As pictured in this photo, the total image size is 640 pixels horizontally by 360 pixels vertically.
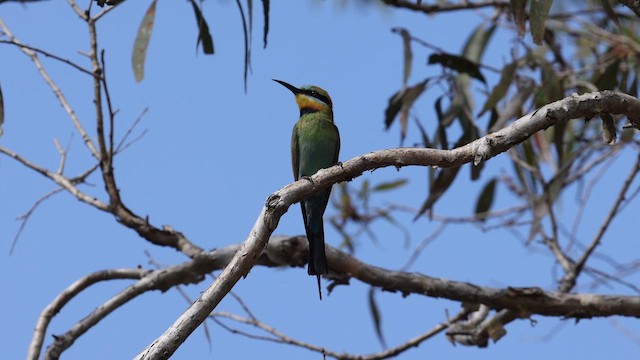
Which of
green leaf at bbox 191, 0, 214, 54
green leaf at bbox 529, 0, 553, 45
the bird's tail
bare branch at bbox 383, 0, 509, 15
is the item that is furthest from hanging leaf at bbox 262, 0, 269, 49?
bare branch at bbox 383, 0, 509, 15

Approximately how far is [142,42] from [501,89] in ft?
4.73

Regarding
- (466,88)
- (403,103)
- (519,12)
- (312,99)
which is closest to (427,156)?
(519,12)

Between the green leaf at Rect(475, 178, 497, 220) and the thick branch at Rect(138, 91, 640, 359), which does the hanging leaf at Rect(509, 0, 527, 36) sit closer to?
the thick branch at Rect(138, 91, 640, 359)

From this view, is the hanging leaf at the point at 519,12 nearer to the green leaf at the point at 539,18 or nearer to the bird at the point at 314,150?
the green leaf at the point at 539,18

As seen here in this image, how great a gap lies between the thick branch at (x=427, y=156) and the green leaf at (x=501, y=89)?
157cm

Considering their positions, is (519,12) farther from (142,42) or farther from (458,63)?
(142,42)

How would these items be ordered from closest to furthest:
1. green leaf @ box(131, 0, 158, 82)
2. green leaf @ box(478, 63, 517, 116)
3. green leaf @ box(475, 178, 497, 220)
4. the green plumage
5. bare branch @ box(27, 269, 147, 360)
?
bare branch @ box(27, 269, 147, 360), green leaf @ box(131, 0, 158, 82), the green plumage, green leaf @ box(478, 63, 517, 116), green leaf @ box(475, 178, 497, 220)

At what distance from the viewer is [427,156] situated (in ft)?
8.01

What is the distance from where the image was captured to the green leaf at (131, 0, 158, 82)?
3.67 meters

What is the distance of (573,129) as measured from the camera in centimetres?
509

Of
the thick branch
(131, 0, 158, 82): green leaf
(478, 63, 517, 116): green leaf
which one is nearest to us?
the thick branch

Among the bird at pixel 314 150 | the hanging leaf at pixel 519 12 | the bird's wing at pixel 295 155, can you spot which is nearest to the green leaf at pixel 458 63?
the bird at pixel 314 150

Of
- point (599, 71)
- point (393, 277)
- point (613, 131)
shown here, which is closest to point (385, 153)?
point (613, 131)

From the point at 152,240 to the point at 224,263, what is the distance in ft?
1.00
